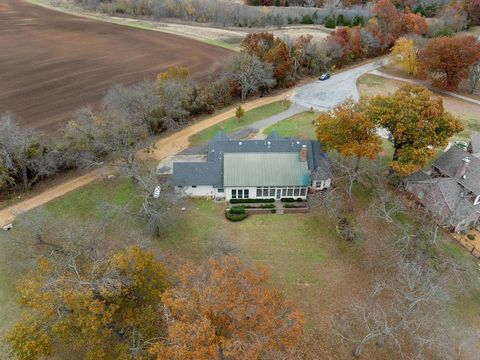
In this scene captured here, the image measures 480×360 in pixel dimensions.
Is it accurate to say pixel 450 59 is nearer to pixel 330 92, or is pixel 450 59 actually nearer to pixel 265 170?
pixel 330 92

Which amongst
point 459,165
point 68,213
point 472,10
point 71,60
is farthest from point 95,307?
point 472,10

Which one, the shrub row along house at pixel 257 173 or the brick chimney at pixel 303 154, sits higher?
the brick chimney at pixel 303 154

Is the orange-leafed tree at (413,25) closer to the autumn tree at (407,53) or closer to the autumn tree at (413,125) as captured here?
the autumn tree at (407,53)

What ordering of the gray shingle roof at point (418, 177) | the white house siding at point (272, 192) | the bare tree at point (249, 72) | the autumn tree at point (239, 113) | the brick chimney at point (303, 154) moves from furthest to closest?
the bare tree at point (249, 72) < the autumn tree at point (239, 113) < the brick chimney at point (303, 154) < the white house siding at point (272, 192) < the gray shingle roof at point (418, 177)

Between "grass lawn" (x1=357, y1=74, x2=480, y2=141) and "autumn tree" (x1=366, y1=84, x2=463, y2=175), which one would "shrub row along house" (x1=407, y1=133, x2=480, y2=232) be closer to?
"autumn tree" (x1=366, y1=84, x2=463, y2=175)

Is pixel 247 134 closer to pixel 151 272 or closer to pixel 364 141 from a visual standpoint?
pixel 364 141

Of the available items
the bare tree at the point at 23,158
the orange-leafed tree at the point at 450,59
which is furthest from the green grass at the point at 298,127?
the bare tree at the point at 23,158

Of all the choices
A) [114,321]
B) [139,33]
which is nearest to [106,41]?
[139,33]
